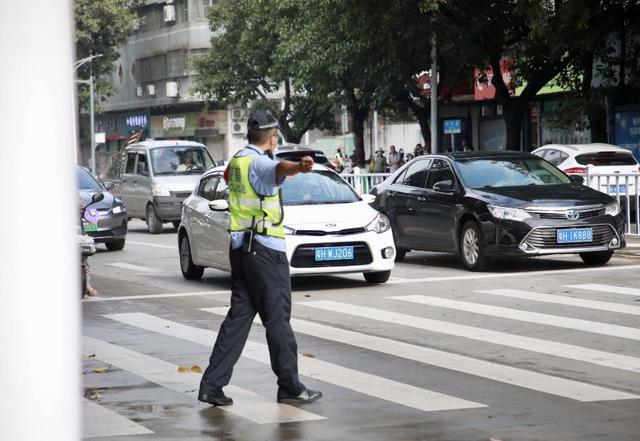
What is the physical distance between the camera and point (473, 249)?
1675cm

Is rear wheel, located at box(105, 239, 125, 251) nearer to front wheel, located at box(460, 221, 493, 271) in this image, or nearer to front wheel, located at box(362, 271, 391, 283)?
front wheel, located at box(460, 221, 493, 271)

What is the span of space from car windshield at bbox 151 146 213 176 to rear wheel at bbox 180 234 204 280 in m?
12.2

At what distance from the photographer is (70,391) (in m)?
2.38

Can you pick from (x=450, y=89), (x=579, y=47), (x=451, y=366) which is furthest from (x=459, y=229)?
(x=450, y=89)

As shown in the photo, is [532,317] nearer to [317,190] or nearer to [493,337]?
[493,337]

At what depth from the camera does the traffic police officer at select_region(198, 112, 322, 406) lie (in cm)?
766

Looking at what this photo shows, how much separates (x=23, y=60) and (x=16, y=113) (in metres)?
0.09

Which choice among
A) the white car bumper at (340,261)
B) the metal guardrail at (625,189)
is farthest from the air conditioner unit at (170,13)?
the white car bumper at (340,261)

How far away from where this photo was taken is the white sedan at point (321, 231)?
48.3ft

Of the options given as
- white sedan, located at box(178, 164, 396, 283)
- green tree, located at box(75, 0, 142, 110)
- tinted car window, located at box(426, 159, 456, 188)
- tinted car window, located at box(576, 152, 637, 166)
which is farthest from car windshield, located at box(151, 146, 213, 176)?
green tree, located at box(75, 0, 142, 110)

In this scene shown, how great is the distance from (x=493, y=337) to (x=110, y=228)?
43.1 feet

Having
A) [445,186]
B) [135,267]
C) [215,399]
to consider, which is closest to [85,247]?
[445,186]

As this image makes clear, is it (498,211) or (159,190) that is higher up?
(498,211)

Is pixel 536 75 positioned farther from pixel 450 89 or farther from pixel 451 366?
pixel 451 366
